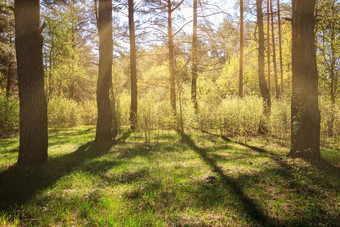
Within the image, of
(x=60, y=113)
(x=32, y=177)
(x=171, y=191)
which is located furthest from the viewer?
(x=60, y=113)

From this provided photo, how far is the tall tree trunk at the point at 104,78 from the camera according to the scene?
8.45 m

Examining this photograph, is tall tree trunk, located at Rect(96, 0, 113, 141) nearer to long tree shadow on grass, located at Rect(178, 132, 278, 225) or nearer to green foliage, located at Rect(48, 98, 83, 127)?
long tree shadow on grass, located at Rect(178, 132, 278, 225)

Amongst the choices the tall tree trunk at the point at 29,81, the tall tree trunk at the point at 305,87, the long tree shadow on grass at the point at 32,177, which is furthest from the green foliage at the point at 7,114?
the tall tree trunk at the point at 305,87

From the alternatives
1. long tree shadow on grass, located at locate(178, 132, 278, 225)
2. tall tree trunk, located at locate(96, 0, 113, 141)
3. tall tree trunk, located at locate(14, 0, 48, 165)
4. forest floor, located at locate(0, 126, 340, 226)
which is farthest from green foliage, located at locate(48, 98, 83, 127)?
long tree shadow on grass, located at locate(178, 132, 278, 225)

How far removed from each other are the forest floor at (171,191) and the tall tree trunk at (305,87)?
0.57 meters

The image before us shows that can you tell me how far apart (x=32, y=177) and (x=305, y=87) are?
6.82 metres

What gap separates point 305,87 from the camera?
5.62m

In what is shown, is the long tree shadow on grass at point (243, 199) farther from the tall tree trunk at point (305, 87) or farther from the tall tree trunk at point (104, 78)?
the tall tree trunk at point (104, 78)

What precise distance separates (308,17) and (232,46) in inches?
367

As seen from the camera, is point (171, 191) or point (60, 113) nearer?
point (171, 191)

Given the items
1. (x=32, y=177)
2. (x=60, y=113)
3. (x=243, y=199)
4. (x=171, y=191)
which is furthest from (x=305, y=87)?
(x=60, y=113)

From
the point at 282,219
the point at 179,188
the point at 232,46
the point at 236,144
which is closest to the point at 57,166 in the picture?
the point at 179,188

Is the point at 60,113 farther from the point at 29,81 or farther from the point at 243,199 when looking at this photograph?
the point at 243,199

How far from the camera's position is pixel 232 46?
14.6 m
